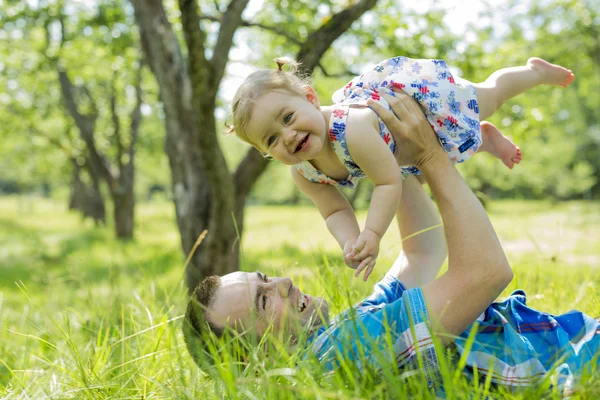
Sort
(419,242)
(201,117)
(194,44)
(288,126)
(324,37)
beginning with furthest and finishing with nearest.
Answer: (324,37)
(201,117)
(194,44)
(419,242)
(288,126)

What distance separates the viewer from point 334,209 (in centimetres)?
228

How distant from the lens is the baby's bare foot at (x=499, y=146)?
250 cm

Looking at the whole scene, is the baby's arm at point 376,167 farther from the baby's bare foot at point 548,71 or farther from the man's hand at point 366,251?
the baby's bare foot at point 548,71

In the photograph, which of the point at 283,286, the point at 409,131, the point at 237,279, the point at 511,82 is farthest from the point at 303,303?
the point at 511,82

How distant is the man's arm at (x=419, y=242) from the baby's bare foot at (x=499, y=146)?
444 mm

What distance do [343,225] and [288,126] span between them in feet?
1.50

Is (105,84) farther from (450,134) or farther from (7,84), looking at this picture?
(450,134)

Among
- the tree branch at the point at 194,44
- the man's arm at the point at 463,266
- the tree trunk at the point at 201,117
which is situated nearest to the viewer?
→ the man's arm at the point at 463,266

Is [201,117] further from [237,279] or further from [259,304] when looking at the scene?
[259,304]

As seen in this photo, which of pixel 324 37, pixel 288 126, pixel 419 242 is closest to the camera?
pixel 288 126

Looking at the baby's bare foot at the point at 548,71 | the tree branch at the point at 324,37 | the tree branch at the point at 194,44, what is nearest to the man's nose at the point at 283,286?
the baby's bare foot at the point at 548,71

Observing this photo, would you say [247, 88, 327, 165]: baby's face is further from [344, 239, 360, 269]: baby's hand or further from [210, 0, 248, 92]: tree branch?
[210, 0, 248, 92]: tree branch

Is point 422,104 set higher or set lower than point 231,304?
higher

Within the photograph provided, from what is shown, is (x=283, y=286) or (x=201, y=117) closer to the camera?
(x=283, y=286)
